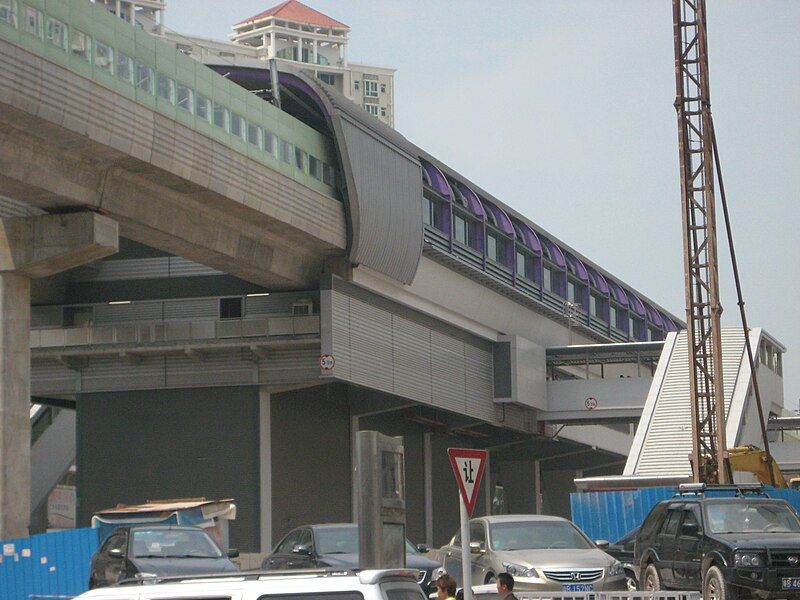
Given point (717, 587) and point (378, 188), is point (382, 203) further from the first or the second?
point (717, 587)

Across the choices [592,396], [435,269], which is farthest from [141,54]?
[592,396]

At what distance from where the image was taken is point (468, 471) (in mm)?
14609

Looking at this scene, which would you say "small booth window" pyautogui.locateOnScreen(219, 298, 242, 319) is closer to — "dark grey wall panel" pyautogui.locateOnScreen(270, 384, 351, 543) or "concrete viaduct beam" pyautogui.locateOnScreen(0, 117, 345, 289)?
"concrete viaduct beam" pyautogui.locateOnScreen(0, 117, 345, 289)

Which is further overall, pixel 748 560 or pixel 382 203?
pixel 382 203

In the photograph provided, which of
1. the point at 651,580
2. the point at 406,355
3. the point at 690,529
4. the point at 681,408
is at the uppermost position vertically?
the point at 406,355

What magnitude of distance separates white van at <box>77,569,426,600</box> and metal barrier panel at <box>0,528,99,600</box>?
1530cm

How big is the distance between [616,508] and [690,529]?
16209 millimetres

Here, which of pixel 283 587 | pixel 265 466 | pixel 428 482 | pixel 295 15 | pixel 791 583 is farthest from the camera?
pixel 295 15

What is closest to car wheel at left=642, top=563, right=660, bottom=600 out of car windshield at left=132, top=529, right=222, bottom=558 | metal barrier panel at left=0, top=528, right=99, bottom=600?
car windshield at left=132, top=529, right=222, bottom=558

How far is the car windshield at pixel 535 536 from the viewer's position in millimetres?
21625

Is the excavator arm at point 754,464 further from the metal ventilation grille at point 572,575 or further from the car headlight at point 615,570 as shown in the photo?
the metal ventilation grille at point 572,575

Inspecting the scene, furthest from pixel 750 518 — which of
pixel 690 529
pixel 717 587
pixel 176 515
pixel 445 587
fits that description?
pixel 176 515

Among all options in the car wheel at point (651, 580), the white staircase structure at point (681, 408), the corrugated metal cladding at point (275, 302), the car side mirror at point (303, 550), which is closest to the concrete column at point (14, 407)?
the corrugated metal cladding at point (275, 302)

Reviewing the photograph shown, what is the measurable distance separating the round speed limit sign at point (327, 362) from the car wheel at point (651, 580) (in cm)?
1977
